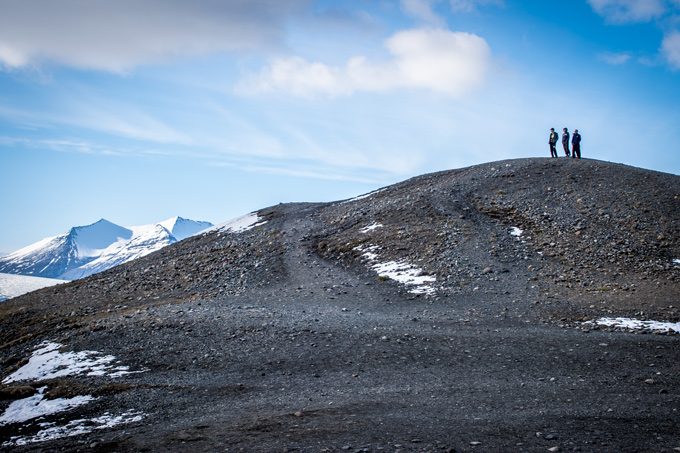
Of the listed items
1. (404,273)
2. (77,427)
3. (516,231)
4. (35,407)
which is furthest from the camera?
(516,231)

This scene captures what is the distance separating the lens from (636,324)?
17.0 meters

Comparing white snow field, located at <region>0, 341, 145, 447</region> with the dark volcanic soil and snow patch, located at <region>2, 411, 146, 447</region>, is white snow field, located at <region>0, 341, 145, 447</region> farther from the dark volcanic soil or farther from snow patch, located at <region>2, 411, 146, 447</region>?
the dark volcanic soil

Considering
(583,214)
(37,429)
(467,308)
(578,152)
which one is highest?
(578,152)

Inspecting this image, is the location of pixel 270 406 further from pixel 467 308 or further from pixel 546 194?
pixel 546 194

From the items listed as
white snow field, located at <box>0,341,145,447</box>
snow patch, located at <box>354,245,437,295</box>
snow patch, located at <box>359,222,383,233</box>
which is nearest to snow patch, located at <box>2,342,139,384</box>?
white snow field, located at <box>0,341,145,447</box>

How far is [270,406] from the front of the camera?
11.9m

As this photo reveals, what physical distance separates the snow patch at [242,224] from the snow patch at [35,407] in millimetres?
33136

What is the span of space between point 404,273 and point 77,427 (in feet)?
64.2

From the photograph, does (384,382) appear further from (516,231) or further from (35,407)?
(516,231)

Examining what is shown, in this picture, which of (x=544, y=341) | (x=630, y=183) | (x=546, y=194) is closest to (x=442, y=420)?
(x=544, y=341)

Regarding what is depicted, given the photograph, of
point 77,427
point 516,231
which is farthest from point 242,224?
point 77,427

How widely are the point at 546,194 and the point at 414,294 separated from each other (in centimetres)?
1739

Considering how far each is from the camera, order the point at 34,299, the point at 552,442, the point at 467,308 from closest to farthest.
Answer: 1. the point at 552,442
2. the point at 467,308
3. the point at 34,299

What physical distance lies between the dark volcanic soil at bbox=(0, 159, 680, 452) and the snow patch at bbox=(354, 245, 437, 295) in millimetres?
647
